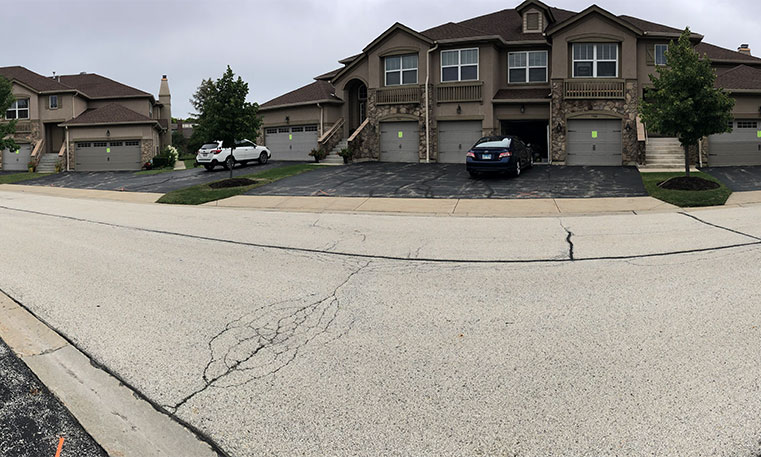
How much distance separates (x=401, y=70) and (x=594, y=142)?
1139cm

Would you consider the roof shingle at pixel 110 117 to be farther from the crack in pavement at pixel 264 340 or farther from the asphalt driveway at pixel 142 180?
the crack in pavement at pixel 264 340

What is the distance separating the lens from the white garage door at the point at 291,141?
36.3m

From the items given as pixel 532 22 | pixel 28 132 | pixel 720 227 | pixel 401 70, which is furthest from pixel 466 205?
pixel 28 132

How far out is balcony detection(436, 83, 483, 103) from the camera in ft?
97.3

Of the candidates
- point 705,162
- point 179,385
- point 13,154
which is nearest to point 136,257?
point 179,385

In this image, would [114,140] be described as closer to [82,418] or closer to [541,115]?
[541,115]

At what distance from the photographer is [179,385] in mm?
4637

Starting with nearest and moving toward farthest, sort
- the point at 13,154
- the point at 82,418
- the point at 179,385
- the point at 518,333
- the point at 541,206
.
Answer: the point at 82,418, the point at 179,385, the point at 518,333, the point at 541,206, the point at 13,154

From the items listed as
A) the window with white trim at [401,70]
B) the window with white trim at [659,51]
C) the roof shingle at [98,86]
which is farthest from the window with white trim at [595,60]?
the roof shingle at [98,86]

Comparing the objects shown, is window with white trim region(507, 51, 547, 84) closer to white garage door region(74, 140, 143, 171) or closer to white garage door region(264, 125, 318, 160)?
white garage door region(264, 125, 318, 160)

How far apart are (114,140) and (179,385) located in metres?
41.0

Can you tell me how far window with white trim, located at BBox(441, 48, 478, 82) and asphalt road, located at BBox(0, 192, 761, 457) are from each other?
20.4 m

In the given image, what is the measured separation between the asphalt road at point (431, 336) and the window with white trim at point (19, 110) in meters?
38.9

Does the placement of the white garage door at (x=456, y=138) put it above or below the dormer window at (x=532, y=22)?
below
